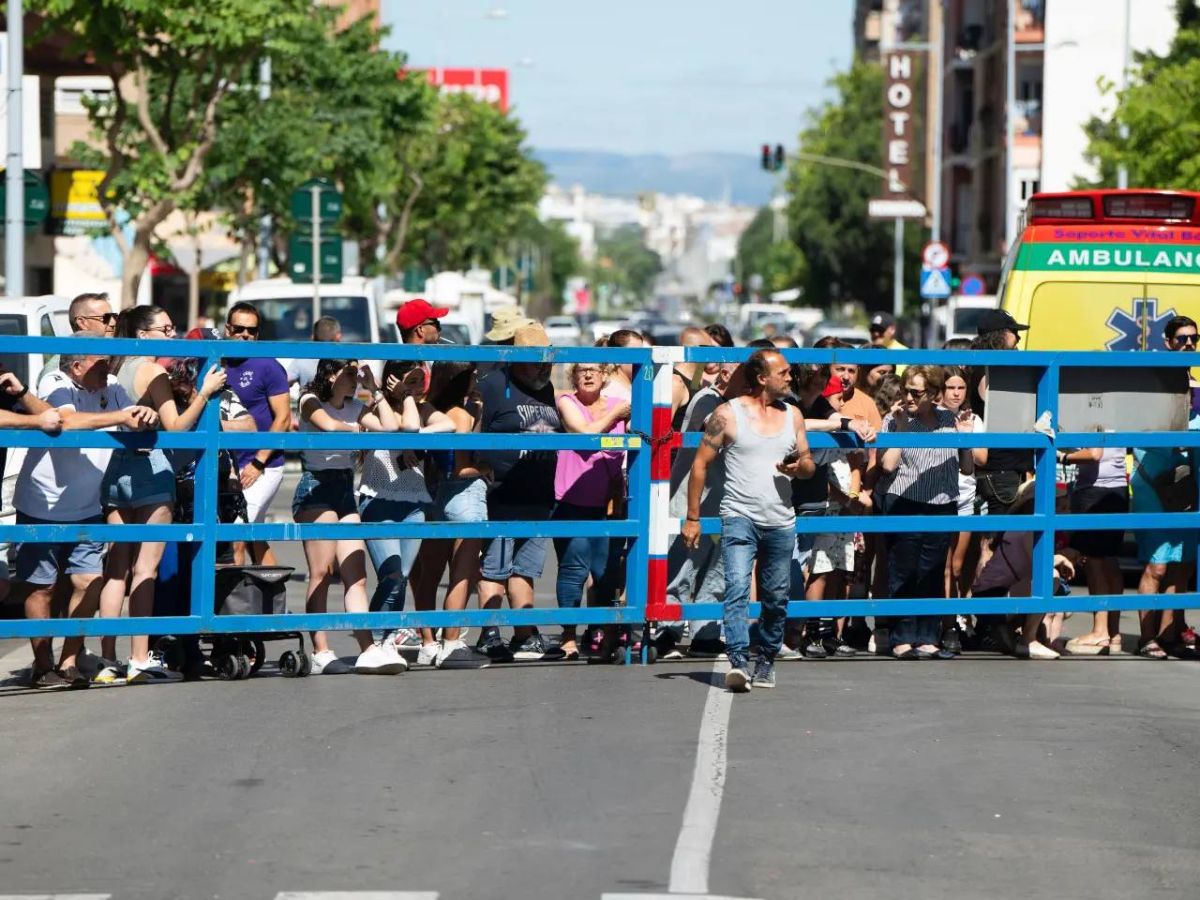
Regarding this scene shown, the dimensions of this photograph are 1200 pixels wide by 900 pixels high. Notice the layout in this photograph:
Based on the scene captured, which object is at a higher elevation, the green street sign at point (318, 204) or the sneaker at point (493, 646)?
the green street sign at point (318, 204)

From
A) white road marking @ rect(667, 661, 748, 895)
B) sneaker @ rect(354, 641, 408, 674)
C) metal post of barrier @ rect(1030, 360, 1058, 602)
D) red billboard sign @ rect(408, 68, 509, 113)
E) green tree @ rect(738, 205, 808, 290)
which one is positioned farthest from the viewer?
red billboard sign @ rect(408, 68, 509, 113)

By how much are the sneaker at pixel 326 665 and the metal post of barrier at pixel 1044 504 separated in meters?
3.68

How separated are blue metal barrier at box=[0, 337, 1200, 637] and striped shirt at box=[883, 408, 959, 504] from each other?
0.33 meters

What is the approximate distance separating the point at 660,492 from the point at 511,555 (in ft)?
2.91

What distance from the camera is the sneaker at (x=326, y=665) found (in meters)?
10.6

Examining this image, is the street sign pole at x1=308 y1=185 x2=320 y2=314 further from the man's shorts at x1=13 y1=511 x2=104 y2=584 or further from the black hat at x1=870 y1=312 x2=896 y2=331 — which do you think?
the man's shorts at x1=13 y1=511 x2=104 y2=584

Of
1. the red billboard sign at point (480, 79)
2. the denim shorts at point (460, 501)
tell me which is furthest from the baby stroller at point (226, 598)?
the red billboard sign at point (480, 79)

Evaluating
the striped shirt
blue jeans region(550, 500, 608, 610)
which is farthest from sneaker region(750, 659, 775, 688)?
the striped shirt

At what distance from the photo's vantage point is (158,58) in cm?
3097

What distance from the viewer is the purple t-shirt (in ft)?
39.3

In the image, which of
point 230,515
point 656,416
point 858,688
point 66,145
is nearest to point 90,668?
point 230,515

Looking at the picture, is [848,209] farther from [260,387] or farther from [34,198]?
[260,387]

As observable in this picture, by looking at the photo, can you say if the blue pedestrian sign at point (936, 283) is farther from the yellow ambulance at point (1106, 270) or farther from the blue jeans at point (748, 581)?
the blue jeans at point (748, 581)

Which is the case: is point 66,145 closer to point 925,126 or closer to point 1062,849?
point 1062,849
